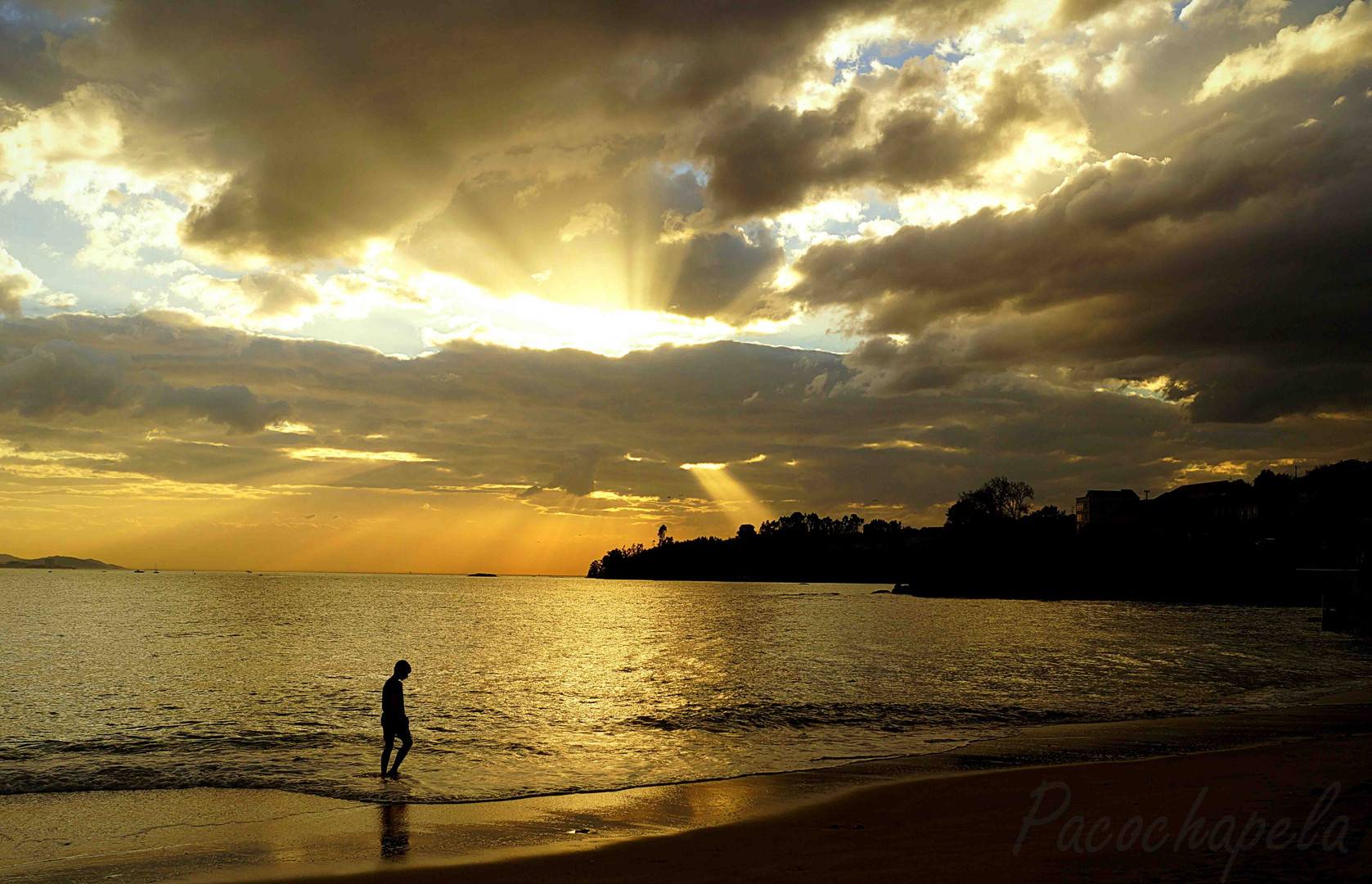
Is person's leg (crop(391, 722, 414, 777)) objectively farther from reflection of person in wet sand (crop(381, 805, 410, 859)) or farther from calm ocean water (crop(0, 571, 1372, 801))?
reflection of person in wet sand (crop(381, 805, 410, 859))

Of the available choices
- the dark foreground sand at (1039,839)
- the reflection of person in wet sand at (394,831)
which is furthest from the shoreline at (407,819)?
the dark foreground sand at (1039,839)

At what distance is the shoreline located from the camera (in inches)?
548

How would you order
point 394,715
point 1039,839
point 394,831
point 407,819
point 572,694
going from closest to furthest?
1. point 1039,839
2. point 394,831
3. point 407,819
4. point 394,715
5. point 572,694

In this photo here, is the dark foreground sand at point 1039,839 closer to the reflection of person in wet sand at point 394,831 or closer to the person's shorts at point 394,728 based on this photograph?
the reflection of person in wet sand at point 394,831

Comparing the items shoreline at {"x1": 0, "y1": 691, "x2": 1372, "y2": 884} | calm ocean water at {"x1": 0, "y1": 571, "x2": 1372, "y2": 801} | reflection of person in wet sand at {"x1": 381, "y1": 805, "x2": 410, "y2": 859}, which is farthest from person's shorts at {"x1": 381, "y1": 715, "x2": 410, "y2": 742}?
reflection of person in wet sand at {"x1": 381, "y1": 805, "x2": 410, "y2": 859}

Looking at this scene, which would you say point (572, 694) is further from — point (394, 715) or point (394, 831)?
point (394, 831)

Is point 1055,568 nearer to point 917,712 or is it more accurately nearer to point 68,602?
point 917,712

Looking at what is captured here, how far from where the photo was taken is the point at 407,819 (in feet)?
55.8

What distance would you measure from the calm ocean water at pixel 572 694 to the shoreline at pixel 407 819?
1484mm

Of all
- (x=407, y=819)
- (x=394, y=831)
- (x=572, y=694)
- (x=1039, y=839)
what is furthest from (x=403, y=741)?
(x=572, y=694)

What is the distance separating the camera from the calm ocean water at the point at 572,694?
23.3 meters

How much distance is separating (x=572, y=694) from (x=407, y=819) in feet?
78.9

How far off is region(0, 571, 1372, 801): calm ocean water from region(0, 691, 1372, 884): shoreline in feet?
4.87

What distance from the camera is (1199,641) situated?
67125 millimetres
